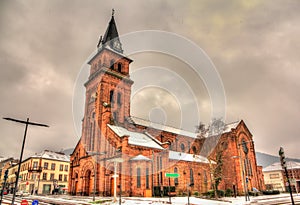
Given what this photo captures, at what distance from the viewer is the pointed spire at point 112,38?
51625 mm

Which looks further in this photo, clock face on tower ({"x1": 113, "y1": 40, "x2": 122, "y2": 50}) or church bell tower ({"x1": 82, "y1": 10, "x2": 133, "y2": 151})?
clock face on tower ({"x1": 113, "y1": 40, "x2": 122, "y2": 50})

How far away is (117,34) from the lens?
180 ft

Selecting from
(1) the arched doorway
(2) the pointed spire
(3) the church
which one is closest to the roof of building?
(3) the church

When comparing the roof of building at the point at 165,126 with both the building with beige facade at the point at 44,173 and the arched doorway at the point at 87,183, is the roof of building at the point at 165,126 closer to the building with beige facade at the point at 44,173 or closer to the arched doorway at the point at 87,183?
the arched doorway at the point at 87,183

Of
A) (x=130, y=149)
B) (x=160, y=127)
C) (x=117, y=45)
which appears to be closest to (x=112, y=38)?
(x=117, y=45)

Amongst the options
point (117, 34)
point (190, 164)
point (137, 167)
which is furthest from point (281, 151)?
point (117, 34)

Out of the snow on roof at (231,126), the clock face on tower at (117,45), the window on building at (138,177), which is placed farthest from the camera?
the snow on roof at (231,126)

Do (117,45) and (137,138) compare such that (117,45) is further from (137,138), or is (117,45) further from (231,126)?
(231,126)

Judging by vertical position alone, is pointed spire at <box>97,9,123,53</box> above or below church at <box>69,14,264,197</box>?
above

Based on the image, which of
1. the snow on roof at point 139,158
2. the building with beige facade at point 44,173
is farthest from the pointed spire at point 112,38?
the building with beige facade at point 44,173

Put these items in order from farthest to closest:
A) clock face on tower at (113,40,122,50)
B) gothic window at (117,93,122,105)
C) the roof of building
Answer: clock face on tower at (113,40,122,50)
the roof of building
gothic window at (117,93,122,105)

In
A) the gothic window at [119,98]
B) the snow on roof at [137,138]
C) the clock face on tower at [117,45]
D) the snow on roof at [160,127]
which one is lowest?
the snow on roof at [137,138]

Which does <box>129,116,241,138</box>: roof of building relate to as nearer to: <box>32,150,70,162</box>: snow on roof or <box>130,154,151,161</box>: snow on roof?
<box>130,154,151,161</box>: snow on roof

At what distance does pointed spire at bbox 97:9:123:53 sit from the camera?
51.6m
